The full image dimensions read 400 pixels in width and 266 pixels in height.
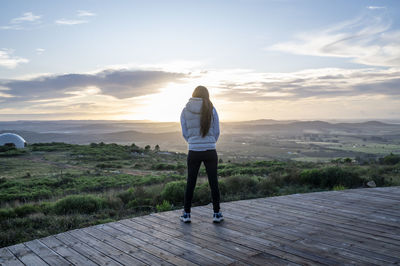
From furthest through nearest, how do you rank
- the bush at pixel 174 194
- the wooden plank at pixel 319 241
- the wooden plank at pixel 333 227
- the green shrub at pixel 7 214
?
the bush at pixel 174 194 < the green shrub at pixel 7 214 < the wooden plank at pixel 333 227 < the wooden plank at pixel 319 241

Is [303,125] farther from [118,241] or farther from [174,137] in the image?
[118,241]

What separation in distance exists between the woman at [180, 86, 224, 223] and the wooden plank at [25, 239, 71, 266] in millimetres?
2005

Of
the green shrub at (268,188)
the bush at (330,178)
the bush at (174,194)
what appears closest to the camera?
the bush at (174,194)

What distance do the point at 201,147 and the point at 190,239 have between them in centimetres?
126

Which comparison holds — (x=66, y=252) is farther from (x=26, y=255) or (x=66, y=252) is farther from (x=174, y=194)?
(x=174, y=194)

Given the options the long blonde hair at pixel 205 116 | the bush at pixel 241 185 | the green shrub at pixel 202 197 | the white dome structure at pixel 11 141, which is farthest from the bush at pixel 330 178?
the white dome structure at pixel 11 141

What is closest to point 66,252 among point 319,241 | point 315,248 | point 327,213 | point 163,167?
point 315,248

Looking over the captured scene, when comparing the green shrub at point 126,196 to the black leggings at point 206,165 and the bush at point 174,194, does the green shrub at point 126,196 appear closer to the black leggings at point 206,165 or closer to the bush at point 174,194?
the bush at point 174,194

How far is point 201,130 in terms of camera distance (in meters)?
4.58

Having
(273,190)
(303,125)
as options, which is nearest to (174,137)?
(303,125)

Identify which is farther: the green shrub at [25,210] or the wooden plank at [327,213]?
the green shrub at [25,210]

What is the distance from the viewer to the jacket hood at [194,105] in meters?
4.61

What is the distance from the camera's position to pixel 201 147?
4625 mm

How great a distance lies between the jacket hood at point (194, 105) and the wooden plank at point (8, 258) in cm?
273
